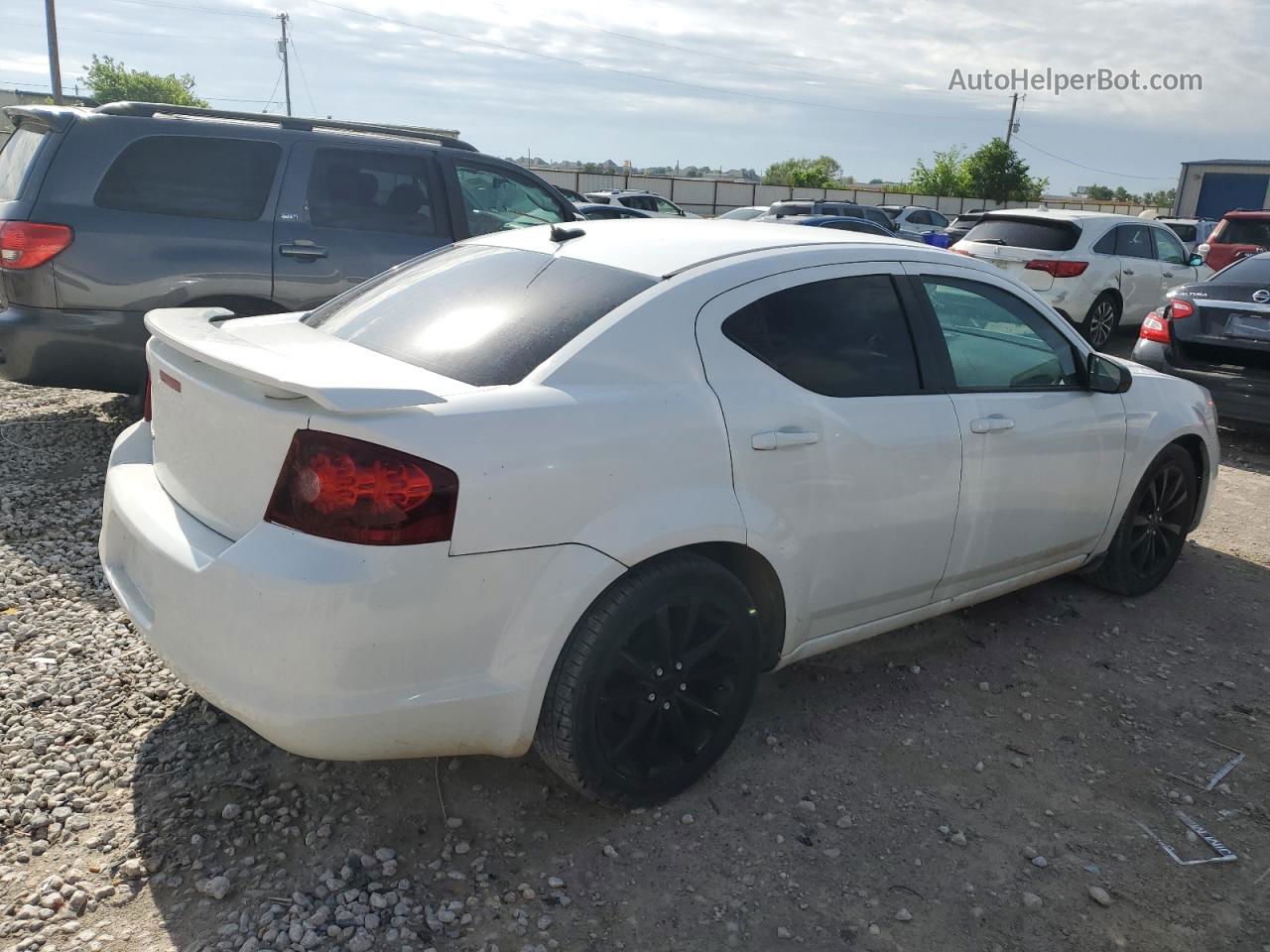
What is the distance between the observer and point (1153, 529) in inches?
187

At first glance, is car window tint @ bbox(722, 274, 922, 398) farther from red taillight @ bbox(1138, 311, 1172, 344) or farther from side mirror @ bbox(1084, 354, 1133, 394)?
red taillight @ bbox(1138, 311, 1172, 344)

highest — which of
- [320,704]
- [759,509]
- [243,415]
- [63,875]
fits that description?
[243,415]

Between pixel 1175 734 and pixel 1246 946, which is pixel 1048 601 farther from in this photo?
pixel 1246 946

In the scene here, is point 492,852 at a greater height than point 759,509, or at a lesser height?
lesser

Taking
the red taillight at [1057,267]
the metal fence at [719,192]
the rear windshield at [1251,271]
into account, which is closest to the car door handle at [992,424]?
the rear windshield at [1251,271]

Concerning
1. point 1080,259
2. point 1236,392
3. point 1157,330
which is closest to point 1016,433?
point 1236,392

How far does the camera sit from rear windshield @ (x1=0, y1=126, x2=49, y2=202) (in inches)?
Answer: 221

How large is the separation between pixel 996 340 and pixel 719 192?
39.8 m

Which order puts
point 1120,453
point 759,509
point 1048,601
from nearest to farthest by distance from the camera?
1. point 759,509
2. point 1120,453
3. point 1048,601

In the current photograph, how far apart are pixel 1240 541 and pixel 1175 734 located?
8.70 ft

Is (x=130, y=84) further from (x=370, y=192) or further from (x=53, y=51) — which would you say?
(x=370, y=192)

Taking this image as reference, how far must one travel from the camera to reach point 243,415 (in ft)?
8.38

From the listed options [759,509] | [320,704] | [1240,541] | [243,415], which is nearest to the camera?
[320,704]

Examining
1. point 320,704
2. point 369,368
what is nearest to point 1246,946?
point 320,704
